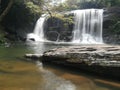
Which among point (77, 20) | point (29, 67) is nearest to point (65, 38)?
point (77, 20)

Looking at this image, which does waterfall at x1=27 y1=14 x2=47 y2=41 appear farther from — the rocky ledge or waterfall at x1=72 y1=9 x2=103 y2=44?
the rocky ledge

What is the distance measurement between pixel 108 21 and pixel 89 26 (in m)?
2.57

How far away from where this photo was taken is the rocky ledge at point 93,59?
7281mm

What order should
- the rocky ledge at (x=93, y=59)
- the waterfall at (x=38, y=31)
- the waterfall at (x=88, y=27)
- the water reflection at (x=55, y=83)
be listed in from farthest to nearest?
the waterfall at (x=38, y=31) < the waterfall at (x=88, y=27) < the rocky ledge at (x=93, y=59) < the water reflection at (x=55, y=83)

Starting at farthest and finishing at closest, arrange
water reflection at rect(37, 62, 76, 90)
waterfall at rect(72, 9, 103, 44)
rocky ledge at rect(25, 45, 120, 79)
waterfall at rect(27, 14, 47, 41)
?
waterfall at rect(27, 14, 47, 41) → waterfall at rect(72, 9, 103, 44) → rocky ledge at rect(25, 45, 120, 79) → water reflection at rect(37, 62, 76, 90)

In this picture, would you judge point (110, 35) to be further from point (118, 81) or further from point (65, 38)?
point (118, 81)

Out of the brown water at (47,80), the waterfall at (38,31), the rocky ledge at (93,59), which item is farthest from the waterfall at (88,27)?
the brown water at (47,80)

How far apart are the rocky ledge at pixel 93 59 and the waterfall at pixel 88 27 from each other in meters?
20.8

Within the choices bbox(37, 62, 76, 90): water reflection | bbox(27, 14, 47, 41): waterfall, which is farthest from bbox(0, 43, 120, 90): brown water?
bbox(27, 14, 47, 41): waterfall

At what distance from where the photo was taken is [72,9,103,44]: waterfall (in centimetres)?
2980

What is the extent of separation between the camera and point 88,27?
30.9 metres

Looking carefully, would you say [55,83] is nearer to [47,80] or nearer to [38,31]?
[47,80]

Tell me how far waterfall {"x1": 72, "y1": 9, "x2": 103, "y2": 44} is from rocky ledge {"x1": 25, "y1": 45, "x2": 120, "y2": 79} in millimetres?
20836

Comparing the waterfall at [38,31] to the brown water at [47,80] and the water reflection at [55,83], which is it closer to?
the brown water at [47,80]
